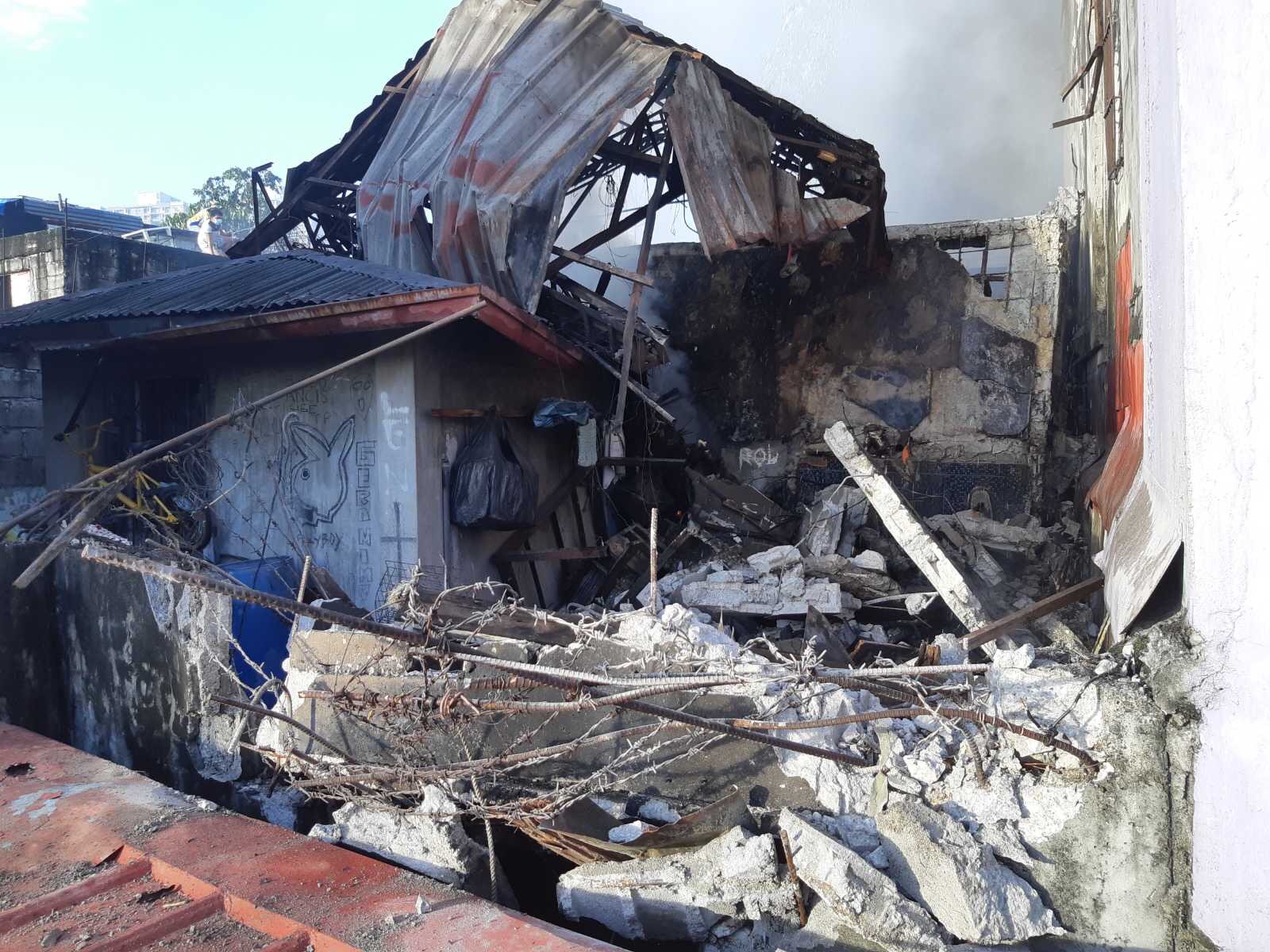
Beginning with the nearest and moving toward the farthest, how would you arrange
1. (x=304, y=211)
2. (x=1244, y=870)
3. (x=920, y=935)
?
(x=1244, y=870)
(x=920, y=935)
(x=304, y=211)

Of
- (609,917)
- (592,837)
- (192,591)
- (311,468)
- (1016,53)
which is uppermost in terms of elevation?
(1016,53)

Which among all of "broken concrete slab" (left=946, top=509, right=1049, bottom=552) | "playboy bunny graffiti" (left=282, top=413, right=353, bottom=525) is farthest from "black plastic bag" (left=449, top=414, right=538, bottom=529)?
"broken concrete slab" (left=946, top=509, right=1049, bottom=552)

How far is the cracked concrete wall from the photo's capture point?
10.4 meters

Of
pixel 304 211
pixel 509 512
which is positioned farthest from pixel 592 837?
pixel 304 211

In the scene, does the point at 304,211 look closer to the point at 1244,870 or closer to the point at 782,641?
the point at 782,641

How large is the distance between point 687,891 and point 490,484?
448cm

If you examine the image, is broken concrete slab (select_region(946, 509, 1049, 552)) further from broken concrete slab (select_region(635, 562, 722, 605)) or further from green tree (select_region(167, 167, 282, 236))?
green tree (select_region(167, 167, 282, 236))

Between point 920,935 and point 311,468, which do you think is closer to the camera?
point 920,935

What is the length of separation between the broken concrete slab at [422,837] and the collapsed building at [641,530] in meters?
0.02

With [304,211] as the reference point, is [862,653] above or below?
below

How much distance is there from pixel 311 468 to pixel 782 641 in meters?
4.35

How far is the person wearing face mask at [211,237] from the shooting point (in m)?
15.2

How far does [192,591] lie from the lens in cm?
537

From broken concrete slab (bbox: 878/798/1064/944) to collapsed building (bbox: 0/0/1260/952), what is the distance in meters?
0.02
